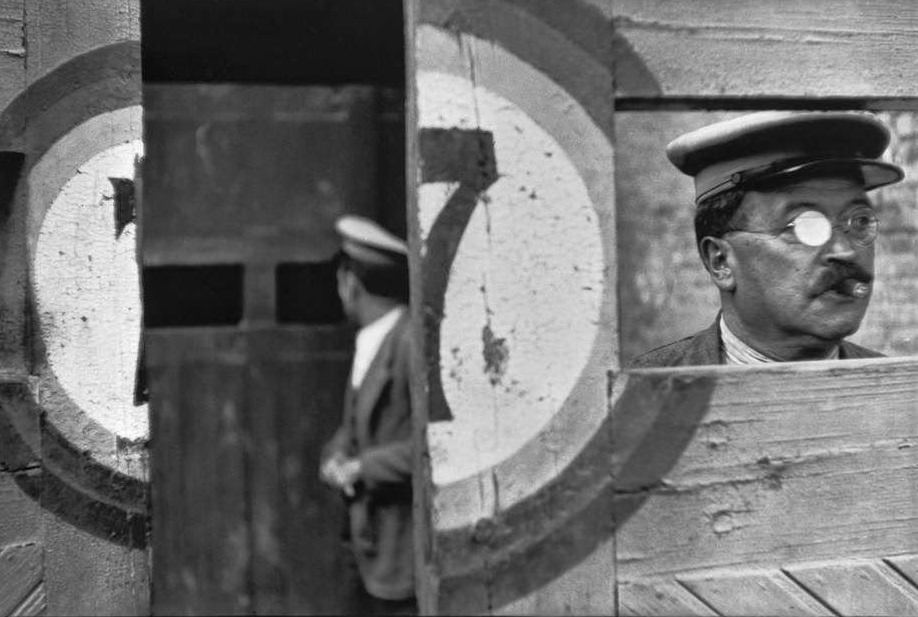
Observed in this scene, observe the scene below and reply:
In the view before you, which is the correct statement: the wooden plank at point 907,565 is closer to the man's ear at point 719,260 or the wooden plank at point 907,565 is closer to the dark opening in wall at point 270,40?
the man's ear at point 719,260

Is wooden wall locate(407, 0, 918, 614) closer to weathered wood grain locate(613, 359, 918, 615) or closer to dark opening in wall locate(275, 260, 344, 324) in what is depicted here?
weathered wood grain locate(613, 359, 918, 615)

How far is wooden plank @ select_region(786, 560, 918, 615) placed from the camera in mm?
1854

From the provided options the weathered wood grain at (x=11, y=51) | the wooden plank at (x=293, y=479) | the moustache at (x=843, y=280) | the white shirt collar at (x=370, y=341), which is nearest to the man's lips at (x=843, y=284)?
the moustache at (x=843, y=280)

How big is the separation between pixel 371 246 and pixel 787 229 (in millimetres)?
2698

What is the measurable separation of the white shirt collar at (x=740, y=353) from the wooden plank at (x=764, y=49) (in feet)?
1.53

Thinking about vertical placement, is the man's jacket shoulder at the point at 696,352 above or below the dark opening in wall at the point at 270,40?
below

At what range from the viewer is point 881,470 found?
188 cm

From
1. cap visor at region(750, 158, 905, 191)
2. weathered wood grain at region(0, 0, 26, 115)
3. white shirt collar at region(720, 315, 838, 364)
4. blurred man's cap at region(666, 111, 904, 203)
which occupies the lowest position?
white shirt collar at region(720, 315, 838, 364)

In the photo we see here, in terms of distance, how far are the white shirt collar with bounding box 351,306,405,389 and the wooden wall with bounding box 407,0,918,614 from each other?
257 centimetres

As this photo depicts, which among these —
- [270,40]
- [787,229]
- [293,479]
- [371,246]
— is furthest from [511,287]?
[293,479]

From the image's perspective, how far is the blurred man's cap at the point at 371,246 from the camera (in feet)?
14.7

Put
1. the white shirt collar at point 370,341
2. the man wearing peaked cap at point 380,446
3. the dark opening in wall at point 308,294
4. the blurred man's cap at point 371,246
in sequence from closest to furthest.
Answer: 1. the man wearing peaked cap at point 380,446
2. the white shirt collar at point 370,341
3. the blurred man's cap at point 371,246
4. the dark opening in wall at point 308,294

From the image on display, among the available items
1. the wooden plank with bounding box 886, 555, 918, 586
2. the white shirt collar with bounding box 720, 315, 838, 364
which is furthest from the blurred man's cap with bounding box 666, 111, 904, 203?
the wooden plank with bounding box 886, 555, 918, 586

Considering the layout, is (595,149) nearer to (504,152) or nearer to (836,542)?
(504,152)
